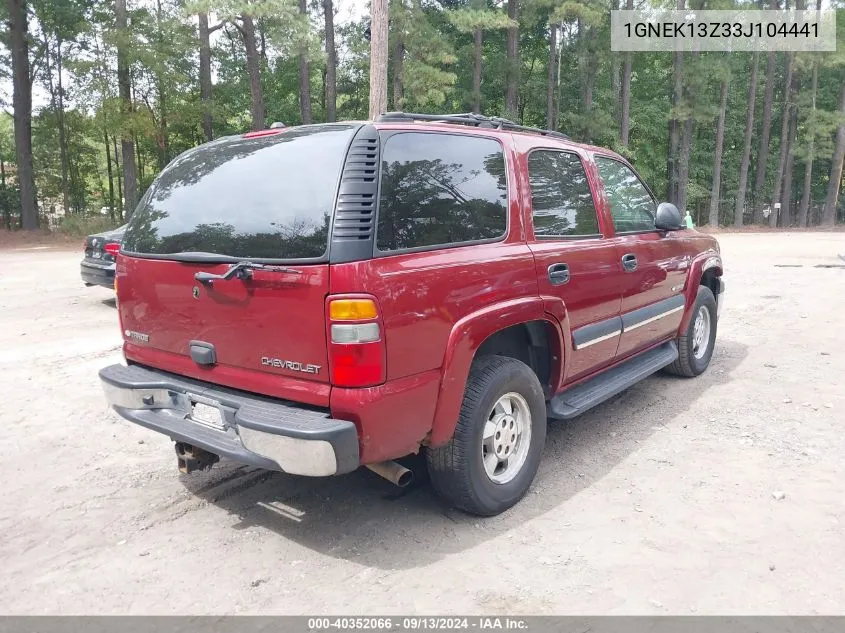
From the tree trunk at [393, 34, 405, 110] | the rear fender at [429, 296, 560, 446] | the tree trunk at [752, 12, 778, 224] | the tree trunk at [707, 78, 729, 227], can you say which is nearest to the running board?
the rear fender at [429, 296, 560, 446]

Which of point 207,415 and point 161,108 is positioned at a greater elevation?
point 161,108

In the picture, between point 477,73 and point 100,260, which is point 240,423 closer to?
point 100,260

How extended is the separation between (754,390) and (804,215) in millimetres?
41131

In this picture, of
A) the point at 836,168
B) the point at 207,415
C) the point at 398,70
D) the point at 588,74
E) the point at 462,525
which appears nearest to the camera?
the point at 207,415

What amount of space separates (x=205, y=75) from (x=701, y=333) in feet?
95.9

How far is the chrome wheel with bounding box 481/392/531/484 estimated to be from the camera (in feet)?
11.0

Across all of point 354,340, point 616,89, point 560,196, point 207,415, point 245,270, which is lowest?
point 207,415

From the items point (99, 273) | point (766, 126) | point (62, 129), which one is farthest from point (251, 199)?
point (766, 126)

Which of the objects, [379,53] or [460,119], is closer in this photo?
[460,119]

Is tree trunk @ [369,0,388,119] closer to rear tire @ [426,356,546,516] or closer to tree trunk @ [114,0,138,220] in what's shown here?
rear tire @ [426,356,546,516]

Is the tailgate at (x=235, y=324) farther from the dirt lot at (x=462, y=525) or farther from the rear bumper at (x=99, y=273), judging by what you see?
the rear bumper at (x=99, y=273)

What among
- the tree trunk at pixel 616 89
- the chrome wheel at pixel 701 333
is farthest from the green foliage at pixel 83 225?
the tree trunk at pixel 616 89

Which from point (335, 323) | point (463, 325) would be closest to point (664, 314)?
point (463, 325)

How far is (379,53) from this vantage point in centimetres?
1329
